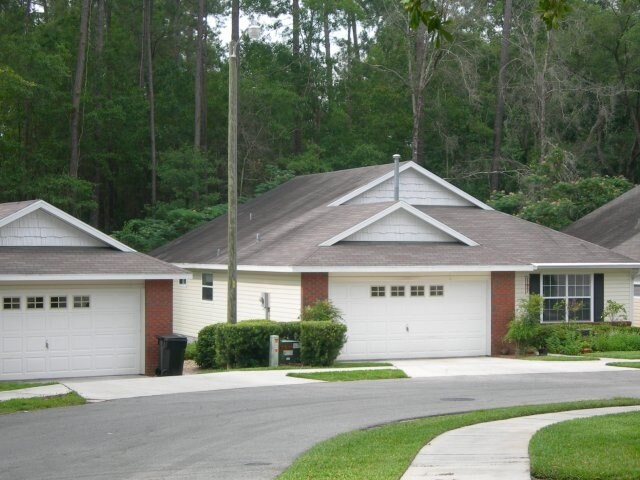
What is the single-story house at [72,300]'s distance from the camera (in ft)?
86.9

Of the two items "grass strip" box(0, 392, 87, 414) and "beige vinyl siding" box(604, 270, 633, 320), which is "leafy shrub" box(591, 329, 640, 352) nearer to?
"beige vinyl siding" box(604, 270, 633, 320)

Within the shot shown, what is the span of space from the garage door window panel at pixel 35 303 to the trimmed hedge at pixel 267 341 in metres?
4.28

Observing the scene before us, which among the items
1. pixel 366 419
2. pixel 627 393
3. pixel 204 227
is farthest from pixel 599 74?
pixel 366 419

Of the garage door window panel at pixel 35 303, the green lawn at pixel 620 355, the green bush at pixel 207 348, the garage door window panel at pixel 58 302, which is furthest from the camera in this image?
the green lawn at pixel 620 355

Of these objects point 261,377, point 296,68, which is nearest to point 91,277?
point 261,377

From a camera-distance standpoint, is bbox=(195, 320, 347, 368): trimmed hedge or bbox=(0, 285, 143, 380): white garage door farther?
bbox=(195, 320, 347, 368): trimmed hedge

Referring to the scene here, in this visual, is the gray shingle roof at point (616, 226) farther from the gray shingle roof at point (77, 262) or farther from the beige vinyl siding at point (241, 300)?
the gray shingle roof at point (77, 262)

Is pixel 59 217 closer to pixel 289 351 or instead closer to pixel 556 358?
pixel 289 351

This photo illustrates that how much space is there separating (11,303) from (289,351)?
6.70 meters

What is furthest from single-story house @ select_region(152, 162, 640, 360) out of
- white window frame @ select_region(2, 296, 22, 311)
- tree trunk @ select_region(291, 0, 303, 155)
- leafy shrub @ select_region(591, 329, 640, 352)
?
tree trunk @ select_region(291, 0, 303, 155)

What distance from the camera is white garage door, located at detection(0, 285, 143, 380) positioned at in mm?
26500

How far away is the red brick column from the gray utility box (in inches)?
78.3

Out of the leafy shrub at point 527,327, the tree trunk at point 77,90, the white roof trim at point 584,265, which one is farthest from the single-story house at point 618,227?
the tree trunk at point 77,90

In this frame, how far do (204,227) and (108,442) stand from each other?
1130 inches
